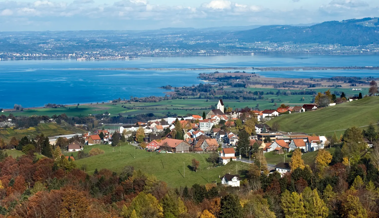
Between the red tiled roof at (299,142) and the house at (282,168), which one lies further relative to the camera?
the red tiled roof at (299,142)

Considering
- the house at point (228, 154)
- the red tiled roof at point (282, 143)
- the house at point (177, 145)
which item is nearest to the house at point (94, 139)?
the house at point (177, 145)

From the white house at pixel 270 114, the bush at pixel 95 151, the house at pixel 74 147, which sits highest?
the bush at pixel 95 151

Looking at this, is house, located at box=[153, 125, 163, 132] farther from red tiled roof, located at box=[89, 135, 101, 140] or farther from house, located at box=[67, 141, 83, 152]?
house, located at box=[67, 141, 83, 152]

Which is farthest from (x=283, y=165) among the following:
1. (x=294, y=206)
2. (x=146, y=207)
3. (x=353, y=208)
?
(x=146, y=207)

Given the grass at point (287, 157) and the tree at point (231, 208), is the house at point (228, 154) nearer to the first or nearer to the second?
the grass at point (287, 157)

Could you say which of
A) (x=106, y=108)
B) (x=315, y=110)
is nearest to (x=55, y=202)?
(x=315, y=110)

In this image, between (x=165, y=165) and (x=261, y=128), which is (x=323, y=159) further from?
(x=261, y=128)

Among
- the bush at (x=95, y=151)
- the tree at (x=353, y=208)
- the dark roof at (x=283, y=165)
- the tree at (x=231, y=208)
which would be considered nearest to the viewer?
the tree at (x=353, y=208)

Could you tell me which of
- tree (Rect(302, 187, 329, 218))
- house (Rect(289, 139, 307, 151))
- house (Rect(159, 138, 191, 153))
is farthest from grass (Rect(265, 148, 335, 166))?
tree (Rect(302, 187, 329, 218))
